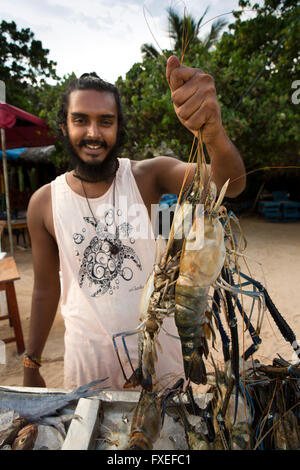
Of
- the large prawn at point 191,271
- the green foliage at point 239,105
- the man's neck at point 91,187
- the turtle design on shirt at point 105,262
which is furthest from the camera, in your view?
the green foliage at point 239,105

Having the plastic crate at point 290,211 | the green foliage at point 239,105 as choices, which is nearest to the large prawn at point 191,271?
the green foliage at point 239,105

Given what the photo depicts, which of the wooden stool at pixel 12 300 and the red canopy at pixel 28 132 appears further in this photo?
the red canopy at pixel 28 132

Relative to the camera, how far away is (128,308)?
5.74 ft

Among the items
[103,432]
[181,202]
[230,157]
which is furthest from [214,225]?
[103,432]

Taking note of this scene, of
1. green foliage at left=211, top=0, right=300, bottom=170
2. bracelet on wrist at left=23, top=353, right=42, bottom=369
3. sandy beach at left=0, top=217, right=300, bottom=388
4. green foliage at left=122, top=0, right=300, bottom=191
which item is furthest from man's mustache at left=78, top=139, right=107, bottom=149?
green foliage at left=211, top=0, right=300, bottom=170

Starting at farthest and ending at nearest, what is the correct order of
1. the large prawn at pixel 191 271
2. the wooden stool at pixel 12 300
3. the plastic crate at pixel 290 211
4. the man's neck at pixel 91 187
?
the plastic crate at pixel 290 211, the wooden stool at pixel 12 300, the man's neck at pixel 91 187, the large prawn at pixel 191 271

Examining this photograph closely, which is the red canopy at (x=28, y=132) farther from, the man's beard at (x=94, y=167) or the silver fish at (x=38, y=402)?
the silver fish at (x=38, y=402)

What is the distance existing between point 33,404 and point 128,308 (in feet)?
2.17

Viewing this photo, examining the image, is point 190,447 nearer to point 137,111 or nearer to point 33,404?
point 33,404

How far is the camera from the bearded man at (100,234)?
5.78 ft

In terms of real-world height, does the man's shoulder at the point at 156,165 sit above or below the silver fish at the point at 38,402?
above

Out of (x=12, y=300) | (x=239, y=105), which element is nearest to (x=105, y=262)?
(x=12, y=300)

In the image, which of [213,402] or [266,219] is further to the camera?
[266,219]

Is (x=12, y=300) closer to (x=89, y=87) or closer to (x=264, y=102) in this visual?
(x=89, y=87)
